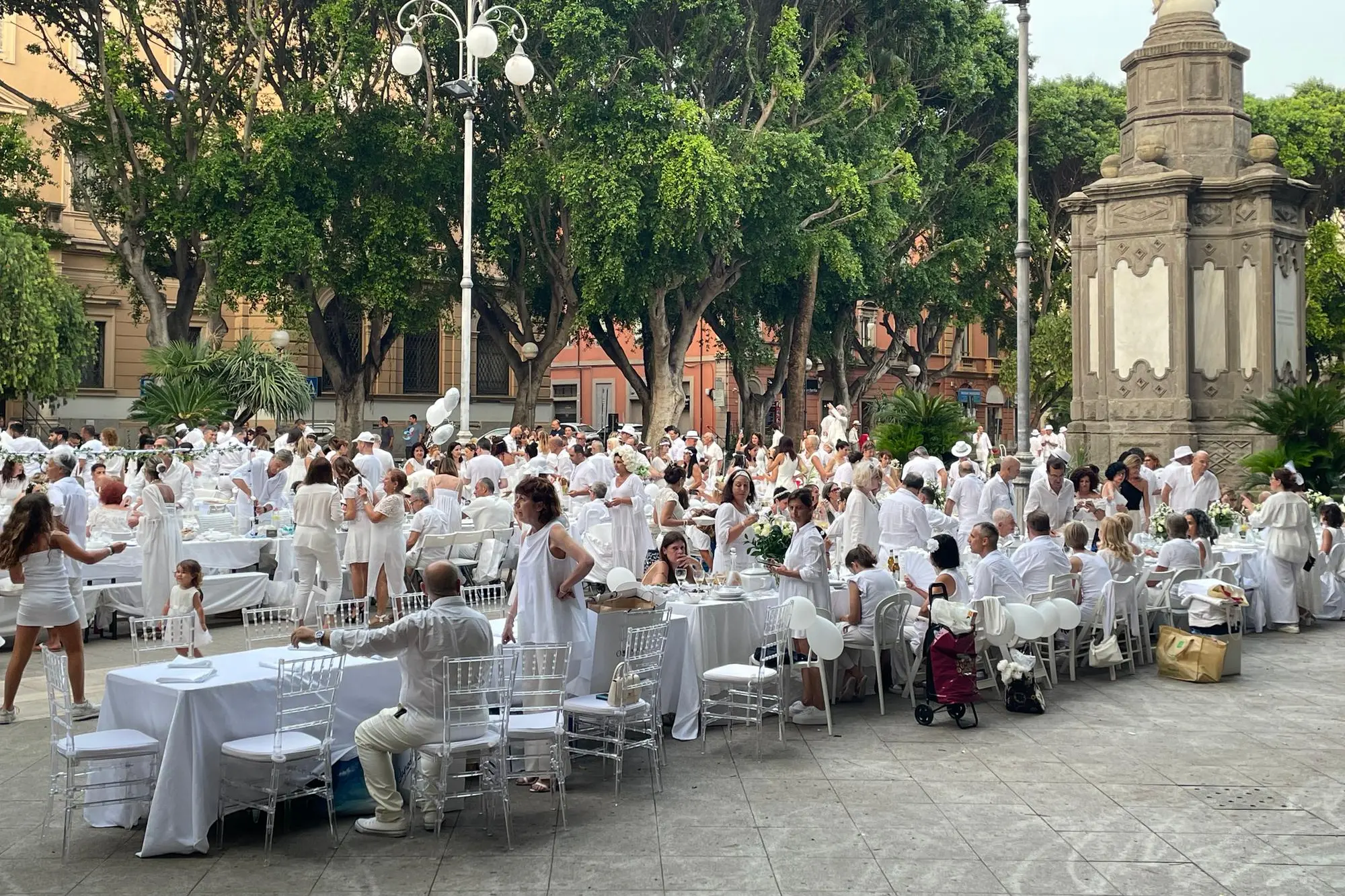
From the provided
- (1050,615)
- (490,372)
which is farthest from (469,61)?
(490,372)

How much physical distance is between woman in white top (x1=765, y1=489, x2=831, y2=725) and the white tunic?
6.25 ft

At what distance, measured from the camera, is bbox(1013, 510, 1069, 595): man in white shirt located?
34.5 ft

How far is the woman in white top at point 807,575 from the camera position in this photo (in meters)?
9.32

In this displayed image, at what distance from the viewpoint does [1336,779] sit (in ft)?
25.7

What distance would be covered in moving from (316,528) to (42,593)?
3.53 m

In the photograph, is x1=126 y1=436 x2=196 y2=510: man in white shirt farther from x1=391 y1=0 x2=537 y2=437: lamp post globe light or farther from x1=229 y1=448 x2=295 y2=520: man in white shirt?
x1=391 y1=0 x2=537 y2=437: lamp post globe light

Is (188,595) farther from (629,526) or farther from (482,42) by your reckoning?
(482,42)

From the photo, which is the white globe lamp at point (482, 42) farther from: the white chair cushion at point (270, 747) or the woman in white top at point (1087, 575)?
the white chair cushion at point (270, 747)

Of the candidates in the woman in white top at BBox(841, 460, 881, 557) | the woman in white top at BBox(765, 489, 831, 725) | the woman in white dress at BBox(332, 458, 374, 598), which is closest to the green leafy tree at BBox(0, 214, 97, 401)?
the woman in white dress at BBox(332, 458, 374, 598)

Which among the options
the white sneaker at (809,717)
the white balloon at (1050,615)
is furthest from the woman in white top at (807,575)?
the white balloon at (1050,615)

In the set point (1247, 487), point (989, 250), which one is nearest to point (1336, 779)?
point (1247, 487)

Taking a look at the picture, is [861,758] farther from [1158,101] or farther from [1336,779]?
[1158,101]

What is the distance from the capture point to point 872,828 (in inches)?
268

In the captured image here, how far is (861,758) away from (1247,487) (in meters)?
11.2
